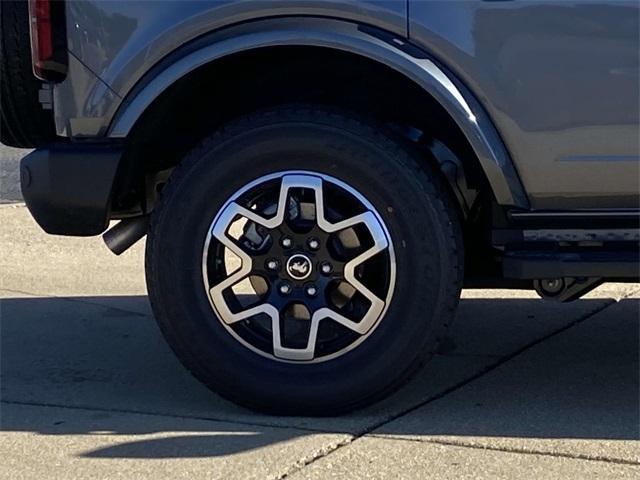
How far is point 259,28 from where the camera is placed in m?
3.91

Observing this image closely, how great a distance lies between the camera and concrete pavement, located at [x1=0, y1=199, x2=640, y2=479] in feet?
12.0

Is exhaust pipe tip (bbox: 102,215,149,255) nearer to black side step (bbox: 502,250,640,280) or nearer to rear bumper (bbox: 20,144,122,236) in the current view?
rear bumper (bbox: 20,144,122,236)

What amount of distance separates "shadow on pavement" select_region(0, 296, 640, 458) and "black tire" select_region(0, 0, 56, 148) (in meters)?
0.95

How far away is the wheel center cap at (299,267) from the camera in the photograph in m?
3.98

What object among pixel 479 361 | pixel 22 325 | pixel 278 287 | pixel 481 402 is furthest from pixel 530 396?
pixel 22 325

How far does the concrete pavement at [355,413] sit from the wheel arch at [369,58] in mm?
767

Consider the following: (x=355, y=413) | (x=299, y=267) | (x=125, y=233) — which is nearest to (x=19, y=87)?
(x=125, y=233)

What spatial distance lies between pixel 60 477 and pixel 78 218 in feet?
2.91

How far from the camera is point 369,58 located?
390cm

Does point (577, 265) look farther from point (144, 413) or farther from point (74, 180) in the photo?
point (74, 180)

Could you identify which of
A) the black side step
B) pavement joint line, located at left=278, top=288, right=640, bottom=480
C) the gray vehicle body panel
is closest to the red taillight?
the gray vehicle body panel

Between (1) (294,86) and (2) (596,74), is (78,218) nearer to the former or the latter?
(1) (294,86)

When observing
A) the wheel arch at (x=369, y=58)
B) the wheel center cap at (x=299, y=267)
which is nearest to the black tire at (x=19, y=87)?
the wheel arch at (x=369, y=58)

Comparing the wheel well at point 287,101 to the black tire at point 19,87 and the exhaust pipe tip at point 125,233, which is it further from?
the black tire at point 19,87
